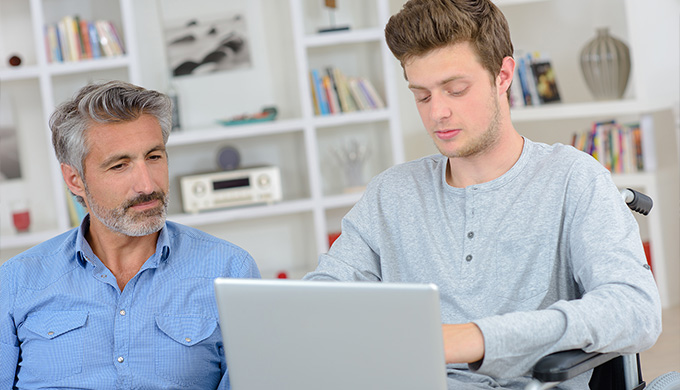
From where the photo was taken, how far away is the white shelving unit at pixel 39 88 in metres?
3.99

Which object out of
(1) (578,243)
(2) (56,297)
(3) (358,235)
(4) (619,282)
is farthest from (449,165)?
(2) (56,297)

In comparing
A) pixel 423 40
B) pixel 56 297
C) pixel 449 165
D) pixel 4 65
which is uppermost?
pixel 4 65

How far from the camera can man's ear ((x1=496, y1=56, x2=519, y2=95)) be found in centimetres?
172

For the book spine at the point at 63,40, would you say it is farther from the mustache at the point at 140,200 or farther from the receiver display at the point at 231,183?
the mustache at the point at 140,200

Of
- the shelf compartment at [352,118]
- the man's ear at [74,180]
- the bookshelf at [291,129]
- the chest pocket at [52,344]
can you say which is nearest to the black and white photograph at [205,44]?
the bookshelf at [291,129]

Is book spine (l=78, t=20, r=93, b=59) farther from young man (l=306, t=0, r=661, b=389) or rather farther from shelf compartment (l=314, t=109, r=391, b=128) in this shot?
young man (l=306, t=0, r=661, b=389)

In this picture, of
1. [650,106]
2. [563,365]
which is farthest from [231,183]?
[563,365]

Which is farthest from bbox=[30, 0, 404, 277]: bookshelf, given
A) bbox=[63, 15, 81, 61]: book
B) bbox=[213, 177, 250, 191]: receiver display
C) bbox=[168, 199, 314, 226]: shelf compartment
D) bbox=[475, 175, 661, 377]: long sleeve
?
bbox=[475, 175, 661, 377]: long sleeve

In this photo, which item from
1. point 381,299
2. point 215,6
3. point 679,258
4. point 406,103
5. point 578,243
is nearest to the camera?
point 381,299

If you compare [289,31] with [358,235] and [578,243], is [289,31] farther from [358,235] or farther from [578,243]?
[578,243]

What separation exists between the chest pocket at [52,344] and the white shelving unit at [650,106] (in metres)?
2.88

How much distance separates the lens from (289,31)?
423cm

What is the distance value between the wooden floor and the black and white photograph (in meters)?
2.51

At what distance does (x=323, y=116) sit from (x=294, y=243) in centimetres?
78
